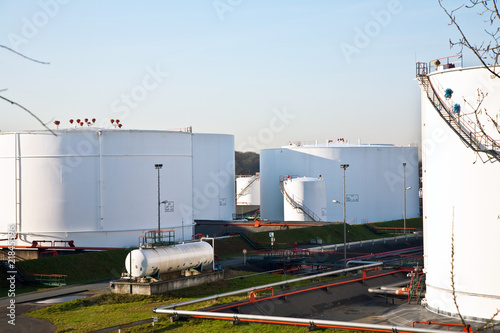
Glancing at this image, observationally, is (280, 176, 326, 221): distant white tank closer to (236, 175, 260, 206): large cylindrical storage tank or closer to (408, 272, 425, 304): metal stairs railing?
(236, 175, 260, 206): large cylindrical storage tank

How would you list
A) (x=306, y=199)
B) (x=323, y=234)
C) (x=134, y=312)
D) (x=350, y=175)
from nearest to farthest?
(x=134, y=312)
(x=323, y=234)
(x=306, y=199)
(x=350, y=175)

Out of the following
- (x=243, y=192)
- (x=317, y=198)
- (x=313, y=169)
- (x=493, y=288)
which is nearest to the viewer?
(x=493, y=288)

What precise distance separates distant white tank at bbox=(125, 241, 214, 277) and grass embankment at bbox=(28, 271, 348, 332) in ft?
4.25

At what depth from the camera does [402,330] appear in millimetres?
20672

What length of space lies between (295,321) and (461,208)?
25.6 ft

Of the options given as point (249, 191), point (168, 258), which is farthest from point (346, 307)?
point (249, 191)

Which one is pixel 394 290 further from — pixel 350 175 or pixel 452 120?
pixel 350 175

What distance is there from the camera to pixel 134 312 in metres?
28.5

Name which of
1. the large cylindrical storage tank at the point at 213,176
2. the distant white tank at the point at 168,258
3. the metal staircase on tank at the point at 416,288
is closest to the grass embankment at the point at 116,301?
the distant white tank at the point at 168,258

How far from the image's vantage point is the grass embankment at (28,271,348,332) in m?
24.1

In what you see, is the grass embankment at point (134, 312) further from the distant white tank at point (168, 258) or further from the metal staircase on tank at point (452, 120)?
the metal staircase on tank at point (452, 120)

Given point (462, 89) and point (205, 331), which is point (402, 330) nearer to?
point (205, 331)

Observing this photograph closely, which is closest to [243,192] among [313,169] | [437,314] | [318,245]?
[313,169]

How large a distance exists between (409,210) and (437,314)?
5589 cm
